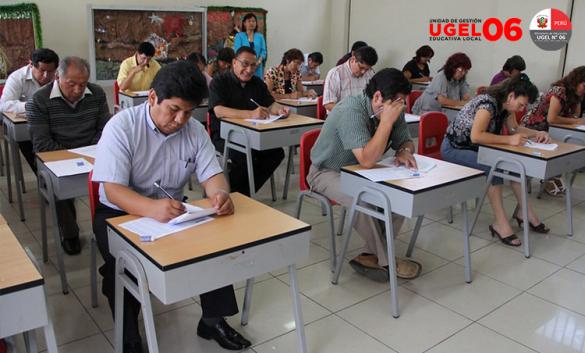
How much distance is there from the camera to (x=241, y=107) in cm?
402

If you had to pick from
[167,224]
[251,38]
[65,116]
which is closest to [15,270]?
[167,224]

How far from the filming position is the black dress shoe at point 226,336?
216 centimetres

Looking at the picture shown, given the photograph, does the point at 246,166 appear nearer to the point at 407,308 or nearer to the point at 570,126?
the point at 407,308

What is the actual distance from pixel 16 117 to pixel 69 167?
1.40 meters

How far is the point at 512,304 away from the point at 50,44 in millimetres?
5831

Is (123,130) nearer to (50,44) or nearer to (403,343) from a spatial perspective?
(403,343)

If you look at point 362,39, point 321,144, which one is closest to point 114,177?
point 321,144

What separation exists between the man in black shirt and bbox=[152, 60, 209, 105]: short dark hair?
2.00 metres

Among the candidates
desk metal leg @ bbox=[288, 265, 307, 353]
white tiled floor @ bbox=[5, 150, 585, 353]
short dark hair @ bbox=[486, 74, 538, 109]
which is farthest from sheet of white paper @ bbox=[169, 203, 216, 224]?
short dark hair @ bbox=[486, 74, 538, 109]

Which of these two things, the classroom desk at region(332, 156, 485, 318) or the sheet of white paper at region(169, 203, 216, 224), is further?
the classroom desk at region(332, 156, 485, 318)

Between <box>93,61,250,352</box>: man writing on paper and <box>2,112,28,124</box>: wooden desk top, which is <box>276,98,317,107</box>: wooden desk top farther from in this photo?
<box>93,61,250,352</box>: man writing on paper

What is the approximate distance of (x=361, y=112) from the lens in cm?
269

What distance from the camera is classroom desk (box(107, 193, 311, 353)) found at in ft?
4.96

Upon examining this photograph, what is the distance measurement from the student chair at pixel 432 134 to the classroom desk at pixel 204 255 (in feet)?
6.83
